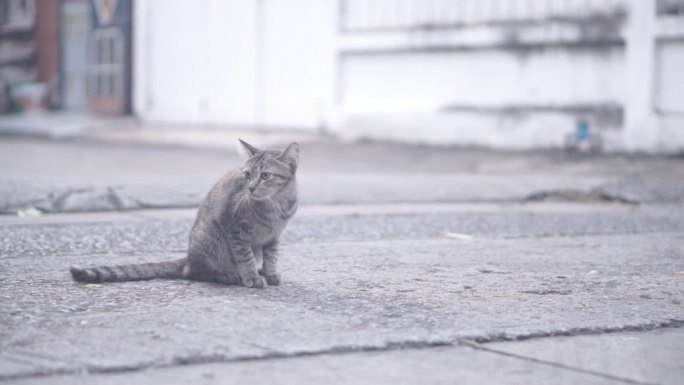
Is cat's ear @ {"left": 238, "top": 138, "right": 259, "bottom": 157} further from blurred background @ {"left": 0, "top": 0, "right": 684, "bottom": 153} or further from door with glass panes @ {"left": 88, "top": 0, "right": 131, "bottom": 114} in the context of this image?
door with glass panes @ {"left": 88, "top": 0, "right": 131, "bottom": 114}

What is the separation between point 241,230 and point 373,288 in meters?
0.64

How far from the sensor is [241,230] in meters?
4.27

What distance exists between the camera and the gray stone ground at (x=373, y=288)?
311 centimetres

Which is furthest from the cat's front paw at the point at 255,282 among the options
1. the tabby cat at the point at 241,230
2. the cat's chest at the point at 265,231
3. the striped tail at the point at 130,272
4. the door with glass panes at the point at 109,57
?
the door with glass panes at the point at 109,57

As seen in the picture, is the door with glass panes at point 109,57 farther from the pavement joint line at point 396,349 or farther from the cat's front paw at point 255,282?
the pavement joint line at point 396,349

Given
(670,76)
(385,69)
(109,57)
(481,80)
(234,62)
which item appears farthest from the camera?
(109,57)

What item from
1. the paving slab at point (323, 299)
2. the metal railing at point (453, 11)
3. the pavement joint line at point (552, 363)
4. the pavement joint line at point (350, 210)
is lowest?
the pavement joint line at point (552, 363)

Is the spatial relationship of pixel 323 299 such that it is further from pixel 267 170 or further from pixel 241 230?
pixel 267 170

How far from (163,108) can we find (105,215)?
936 centimetres

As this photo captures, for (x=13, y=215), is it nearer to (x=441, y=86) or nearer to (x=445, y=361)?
(x=445, y=361)

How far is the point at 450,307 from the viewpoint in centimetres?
395

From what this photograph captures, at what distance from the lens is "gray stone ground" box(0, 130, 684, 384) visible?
3111 mm

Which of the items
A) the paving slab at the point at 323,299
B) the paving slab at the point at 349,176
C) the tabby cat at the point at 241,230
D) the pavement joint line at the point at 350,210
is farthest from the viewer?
the paving slab at the point at 349,176

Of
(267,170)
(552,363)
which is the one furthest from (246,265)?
(552,363)
